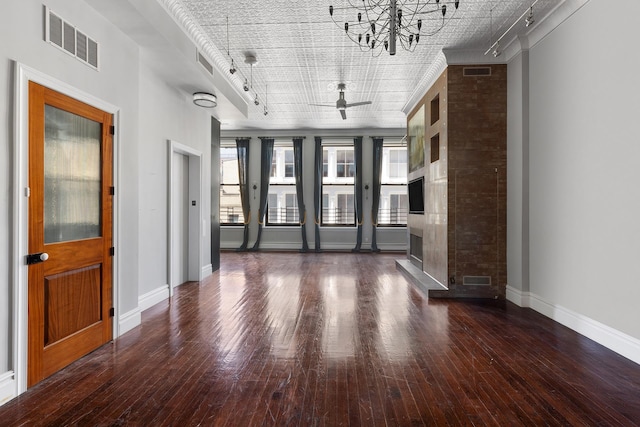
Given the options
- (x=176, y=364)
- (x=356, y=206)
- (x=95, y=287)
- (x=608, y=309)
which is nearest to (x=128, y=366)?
(x=176, y=364)

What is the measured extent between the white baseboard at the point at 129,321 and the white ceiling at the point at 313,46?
3.32m

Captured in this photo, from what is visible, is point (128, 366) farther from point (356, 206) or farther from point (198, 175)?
point (356, 206)

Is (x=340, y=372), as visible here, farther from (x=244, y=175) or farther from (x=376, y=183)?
(x=244, y=175)

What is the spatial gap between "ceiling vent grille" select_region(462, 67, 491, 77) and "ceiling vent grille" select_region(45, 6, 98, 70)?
446 cm

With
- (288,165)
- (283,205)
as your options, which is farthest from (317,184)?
(283,205)

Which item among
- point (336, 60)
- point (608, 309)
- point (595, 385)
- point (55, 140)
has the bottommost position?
point (595, 385)

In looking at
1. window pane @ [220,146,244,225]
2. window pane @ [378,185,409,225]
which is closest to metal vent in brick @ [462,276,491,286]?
window pane @ [378,185,409,225]

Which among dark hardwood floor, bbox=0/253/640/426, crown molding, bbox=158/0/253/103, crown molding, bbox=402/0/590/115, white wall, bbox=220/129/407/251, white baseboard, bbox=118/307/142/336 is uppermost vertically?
crown molding, bbox=158/0/253/103

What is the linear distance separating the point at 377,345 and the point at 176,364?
→ 177 cm

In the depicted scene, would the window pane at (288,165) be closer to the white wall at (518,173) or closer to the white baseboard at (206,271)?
the white baseboard at (206,271)

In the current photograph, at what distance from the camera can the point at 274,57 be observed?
525 cm

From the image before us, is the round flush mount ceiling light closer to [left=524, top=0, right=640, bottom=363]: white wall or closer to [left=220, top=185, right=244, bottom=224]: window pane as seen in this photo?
[left=524, top=0, right=640, bottom=363]: white wall

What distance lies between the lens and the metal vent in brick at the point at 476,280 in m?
4.91

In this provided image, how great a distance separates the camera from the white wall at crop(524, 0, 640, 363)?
117 inches
